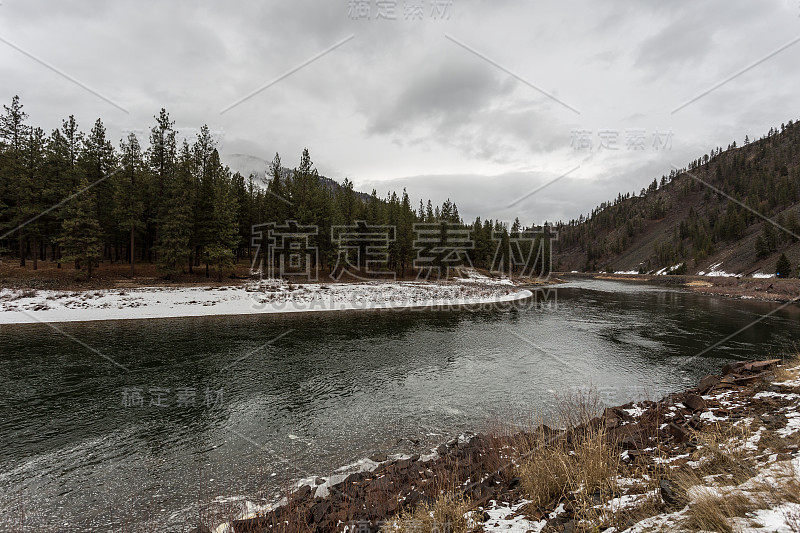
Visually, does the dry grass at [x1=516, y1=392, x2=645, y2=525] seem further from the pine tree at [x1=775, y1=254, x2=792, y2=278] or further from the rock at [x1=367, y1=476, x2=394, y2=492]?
the pine tree at [x1=775, y1=254, x2=792, y2=278]

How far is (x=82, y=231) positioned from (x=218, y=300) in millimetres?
16533

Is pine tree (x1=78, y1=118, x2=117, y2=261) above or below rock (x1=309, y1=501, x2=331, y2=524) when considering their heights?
above

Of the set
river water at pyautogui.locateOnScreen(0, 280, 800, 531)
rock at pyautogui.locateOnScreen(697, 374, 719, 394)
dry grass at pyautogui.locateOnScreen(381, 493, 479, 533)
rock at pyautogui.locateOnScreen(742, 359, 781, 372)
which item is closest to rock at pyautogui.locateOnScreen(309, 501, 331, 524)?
dry grass at pyautogui.locateOnScreen(381, 493, 479, 533)

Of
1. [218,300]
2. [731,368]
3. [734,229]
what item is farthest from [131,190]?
[734,229]

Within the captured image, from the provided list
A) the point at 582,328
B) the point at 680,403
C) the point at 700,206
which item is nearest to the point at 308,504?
the point at 680,403

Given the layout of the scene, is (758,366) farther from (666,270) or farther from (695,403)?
(666,270)

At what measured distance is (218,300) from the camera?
1288 inches

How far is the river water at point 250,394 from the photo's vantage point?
7328mm

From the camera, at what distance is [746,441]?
18.2 ft

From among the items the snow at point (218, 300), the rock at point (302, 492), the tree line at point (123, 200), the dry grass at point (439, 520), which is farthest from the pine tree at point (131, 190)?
the dry grass at point (439, 520)

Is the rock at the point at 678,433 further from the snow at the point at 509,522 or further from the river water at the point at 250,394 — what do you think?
the river water at the point at 250,394

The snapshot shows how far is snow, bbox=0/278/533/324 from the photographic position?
26.1 meters

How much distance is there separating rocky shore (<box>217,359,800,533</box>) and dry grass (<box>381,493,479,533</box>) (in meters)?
0.03

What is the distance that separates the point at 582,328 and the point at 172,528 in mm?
27247
